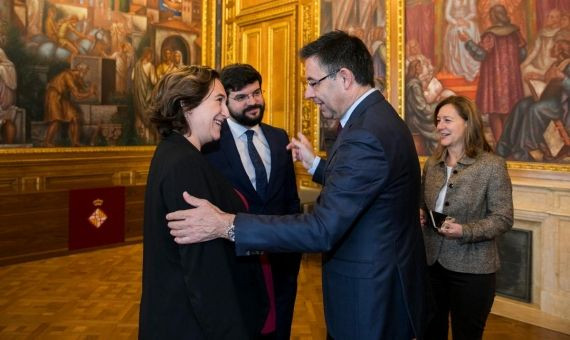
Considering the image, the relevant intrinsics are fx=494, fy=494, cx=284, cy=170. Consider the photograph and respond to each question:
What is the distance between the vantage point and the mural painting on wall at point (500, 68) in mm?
4965

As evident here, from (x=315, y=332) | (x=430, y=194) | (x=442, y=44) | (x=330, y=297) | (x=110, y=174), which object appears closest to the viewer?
(x=330, y=297)

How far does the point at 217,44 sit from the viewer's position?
393 inches

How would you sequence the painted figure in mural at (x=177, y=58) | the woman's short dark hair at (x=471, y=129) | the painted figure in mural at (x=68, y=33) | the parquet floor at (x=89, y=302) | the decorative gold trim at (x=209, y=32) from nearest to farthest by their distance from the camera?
the woman's short dark hair at (x=471, y=129)
the parquet floor at (x=89, y=302)
the painted figure in mural at (x=68, y=33)
the painted figure in mural at (x=177, y=58)
the decorative gold trim at (x=209, y=32)

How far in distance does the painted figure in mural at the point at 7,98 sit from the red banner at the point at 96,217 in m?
1.25

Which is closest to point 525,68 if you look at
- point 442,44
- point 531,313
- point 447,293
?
point 442,44

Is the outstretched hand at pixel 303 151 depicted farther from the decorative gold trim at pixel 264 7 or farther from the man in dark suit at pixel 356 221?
the decorative gold trim at pixel 264 7

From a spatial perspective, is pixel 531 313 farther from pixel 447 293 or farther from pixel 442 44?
pixel 442 44

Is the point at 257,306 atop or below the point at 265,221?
below

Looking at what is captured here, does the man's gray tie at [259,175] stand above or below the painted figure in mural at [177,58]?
below

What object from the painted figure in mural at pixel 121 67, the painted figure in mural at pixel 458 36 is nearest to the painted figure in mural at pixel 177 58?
the painted figure in mural at pixel 121 67

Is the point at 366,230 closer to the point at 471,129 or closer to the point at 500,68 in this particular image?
the point at 471,129

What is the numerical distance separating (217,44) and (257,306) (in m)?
8.48

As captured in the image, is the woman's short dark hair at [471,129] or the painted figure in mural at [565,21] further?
the painted figure in mural at [565,21]

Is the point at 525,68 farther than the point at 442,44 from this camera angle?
No
